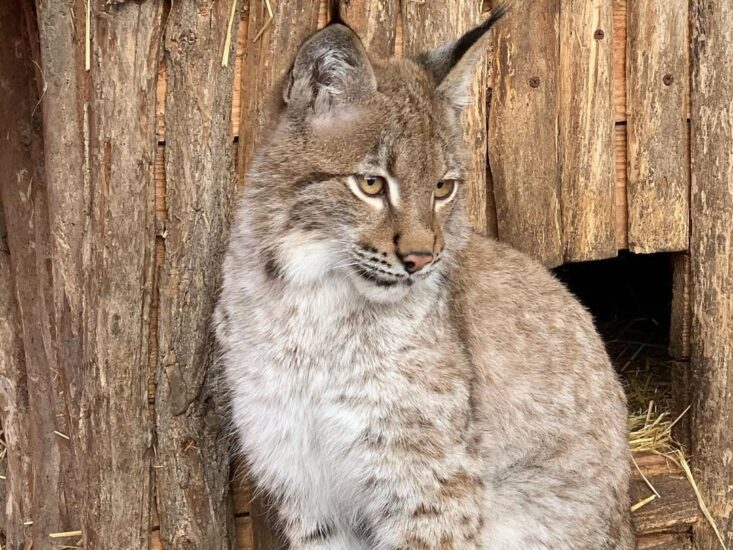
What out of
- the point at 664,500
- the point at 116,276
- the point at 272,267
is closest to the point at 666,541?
the point at 664,500

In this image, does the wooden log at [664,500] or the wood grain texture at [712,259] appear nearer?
the wood grain texture at [712,259]

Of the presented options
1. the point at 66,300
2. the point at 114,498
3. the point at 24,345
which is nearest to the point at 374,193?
the point at 66,300

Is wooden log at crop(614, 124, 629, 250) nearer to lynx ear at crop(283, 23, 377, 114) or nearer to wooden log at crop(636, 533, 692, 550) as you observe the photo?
wooden log at crop(636, 533, 692, 550)

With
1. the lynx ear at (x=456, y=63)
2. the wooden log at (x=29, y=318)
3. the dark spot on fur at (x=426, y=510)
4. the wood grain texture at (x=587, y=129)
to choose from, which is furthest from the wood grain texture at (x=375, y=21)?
the dark spot on fur at (x=426, y=510)

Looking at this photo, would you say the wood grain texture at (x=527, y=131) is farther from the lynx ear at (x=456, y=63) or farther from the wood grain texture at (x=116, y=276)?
the wood grain texture at (x=116, y=276)

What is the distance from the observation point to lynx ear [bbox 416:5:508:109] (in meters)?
3.53

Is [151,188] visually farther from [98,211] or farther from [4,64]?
[4,64]

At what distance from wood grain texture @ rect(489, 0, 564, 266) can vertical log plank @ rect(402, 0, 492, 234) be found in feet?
0.20

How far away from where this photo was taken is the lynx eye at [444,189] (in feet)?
11.6

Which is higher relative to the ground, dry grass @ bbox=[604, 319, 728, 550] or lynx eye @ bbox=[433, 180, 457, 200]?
lynx eye @ bbox=[433, 180, 457, 200]

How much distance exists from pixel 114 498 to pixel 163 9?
1893mm

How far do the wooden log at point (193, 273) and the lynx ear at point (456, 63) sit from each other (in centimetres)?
81

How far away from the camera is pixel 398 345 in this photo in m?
3.62

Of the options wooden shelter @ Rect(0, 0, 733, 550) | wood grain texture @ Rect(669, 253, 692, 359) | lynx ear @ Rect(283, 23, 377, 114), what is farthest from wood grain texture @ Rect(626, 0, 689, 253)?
lynx ear @ Rect(283, 23, 377, 114)
